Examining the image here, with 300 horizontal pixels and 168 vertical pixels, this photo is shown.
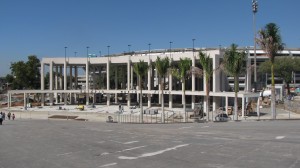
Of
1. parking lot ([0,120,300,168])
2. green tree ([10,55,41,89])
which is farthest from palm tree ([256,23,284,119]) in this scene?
green tree ([10,55,41,89])

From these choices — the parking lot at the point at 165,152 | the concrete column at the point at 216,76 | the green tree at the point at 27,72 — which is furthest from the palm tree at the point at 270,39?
the green tree at the point at 27,72

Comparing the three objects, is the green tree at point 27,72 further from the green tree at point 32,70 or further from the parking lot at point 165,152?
the parking lot at point 165,152

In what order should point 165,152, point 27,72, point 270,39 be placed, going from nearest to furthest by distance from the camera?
point 165,152 → point 270,39 → point 27,72

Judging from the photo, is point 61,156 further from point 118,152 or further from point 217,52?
point 217,52

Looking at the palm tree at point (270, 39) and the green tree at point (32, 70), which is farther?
the green tree at point (32, 70)

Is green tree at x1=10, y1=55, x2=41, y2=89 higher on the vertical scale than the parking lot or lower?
higher

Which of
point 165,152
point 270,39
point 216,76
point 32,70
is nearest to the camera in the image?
point 165,152

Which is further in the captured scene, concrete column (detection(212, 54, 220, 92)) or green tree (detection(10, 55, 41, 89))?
green tree (detection(10, 55, 41, 89))

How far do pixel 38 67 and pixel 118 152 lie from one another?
107 m

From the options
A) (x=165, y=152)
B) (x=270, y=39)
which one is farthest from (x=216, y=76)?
(x=165, y=152)

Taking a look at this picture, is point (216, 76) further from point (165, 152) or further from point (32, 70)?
point (32, 70)

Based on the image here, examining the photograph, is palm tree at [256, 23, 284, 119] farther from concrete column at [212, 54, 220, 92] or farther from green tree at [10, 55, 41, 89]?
green tree at [10, 55, 41, 89]

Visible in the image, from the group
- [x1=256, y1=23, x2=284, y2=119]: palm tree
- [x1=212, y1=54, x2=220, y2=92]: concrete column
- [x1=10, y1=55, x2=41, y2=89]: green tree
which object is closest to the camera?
[x1=256, y1=23, x2=284, y2=119]: palm tree

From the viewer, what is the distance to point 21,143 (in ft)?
78.5
